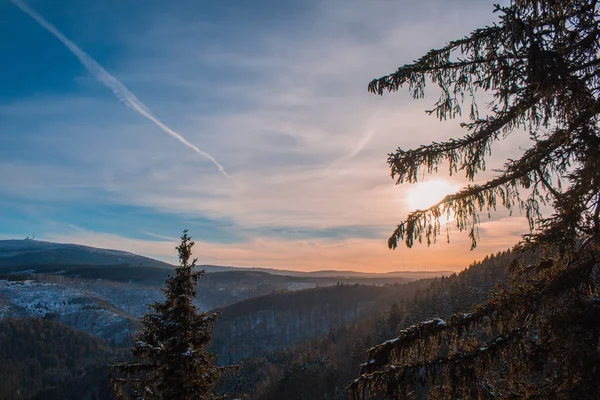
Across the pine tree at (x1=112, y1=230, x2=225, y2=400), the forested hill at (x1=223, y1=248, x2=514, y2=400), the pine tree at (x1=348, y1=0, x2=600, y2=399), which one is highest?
the pine tree at (x1=348, y1=0, x2=600, y2=399)

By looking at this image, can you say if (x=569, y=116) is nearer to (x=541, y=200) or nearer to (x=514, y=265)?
(x=541, y=200)

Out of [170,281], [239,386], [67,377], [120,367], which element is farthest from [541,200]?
[67,377]

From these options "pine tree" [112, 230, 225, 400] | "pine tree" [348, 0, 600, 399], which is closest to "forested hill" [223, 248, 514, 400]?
"pine tree" [112, 230, 225, 400]

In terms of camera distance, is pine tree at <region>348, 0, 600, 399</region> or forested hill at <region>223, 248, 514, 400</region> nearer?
pine tree at <region>348, 0, 600, 399</region>

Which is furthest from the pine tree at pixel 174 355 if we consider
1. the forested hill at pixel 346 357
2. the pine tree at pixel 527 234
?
the forested hill at pixel 346 357

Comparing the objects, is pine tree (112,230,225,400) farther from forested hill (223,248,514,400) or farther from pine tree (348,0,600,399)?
forested hill (223,248,514,400)

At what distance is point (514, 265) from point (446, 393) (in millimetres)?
2854

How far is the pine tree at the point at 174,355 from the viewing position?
13500 mm

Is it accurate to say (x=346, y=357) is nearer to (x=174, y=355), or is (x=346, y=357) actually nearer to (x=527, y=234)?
(x=174, y=355)

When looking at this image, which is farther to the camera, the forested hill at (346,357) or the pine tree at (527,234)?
the forested hill at (346,357)

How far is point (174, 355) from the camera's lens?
1370cm

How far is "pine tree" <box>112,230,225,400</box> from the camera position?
13500mm

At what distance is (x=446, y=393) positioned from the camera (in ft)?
17.8

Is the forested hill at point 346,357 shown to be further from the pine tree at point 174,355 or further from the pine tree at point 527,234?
the pine tree at point 527,234
